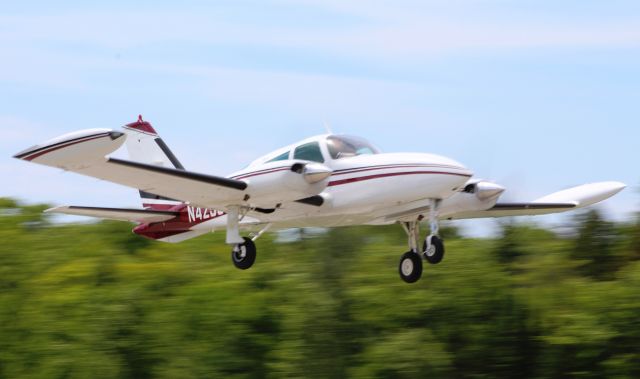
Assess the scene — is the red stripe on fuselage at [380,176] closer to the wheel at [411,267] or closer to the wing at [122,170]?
the wing at [122,170]

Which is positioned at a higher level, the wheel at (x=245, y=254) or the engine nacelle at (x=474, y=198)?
the engine nacelle at (x=474, y=198)

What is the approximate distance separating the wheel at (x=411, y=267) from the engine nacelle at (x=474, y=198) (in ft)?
3.19

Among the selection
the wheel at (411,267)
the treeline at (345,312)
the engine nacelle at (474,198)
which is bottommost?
the treeline at (345,312)

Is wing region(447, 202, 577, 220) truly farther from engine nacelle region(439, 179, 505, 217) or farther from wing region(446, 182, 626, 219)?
engine nacelle region(439, 179, 505, 217)

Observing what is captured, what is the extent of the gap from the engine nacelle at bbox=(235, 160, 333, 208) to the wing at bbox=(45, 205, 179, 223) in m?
3.31

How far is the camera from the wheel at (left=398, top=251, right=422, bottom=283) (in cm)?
1739

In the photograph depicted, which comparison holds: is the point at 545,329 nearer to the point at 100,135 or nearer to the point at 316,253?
the point at 316,253

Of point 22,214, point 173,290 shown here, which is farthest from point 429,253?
point 22,214

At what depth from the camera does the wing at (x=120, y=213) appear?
18.0 metres

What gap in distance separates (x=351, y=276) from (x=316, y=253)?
168 centimetres

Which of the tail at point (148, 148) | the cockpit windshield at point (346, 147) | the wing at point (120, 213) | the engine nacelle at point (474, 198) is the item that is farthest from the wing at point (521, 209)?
the tail at point (148, 148)

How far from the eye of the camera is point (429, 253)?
1659 centimetres

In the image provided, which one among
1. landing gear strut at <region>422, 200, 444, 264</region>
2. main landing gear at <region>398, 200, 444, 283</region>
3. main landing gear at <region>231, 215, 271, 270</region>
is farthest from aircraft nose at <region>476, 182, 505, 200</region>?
main landing gear at <region>231, 215, 271, 270</region>

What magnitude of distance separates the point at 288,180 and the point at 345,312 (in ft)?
64.9
